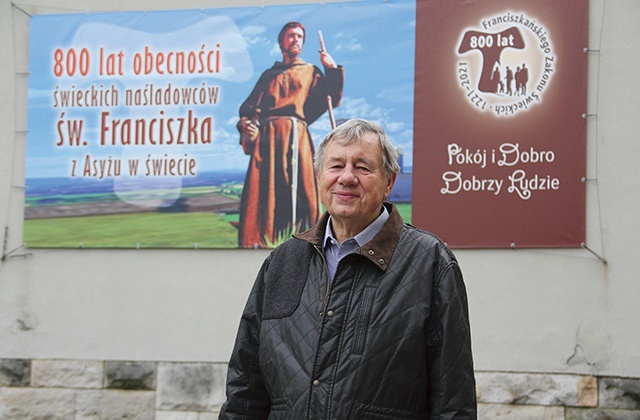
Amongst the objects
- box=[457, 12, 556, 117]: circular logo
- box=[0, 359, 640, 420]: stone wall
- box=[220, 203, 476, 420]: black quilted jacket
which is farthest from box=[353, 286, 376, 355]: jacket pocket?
box=[457, 12, 556, 117]: circular logo

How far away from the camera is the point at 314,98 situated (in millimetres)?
5496

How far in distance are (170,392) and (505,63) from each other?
2825 millimetres

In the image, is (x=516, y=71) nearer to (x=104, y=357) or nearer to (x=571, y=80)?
(x=571, y=80)

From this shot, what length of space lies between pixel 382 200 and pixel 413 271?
28 cm

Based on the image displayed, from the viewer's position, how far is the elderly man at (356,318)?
247cm

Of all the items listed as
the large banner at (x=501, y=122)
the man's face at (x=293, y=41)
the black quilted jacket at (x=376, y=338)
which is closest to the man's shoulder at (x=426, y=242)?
the black quilted jacket at (x=376, y=338)

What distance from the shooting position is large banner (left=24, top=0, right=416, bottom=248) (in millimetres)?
5469

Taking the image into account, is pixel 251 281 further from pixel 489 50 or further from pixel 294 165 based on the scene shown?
pixel 489 50

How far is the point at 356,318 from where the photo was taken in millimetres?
2521

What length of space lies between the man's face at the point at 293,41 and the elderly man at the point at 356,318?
287 cm

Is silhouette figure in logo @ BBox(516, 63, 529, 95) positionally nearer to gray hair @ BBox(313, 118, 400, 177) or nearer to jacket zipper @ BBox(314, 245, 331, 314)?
gray hair @ BBox(313, 118, 400, 177)

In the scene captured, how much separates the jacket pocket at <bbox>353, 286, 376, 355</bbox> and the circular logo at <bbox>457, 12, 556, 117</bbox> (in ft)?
9.95

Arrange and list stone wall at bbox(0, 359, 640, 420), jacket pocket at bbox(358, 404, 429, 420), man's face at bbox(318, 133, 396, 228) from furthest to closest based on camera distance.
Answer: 1. stone wall at bbox(0, 359, 640, 420)
2. man's face at bbox(318, 133, 396, 228)
3. jacket pocket at bbox(358, 404, 429, 420)

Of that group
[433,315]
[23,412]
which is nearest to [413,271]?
[433,315]
